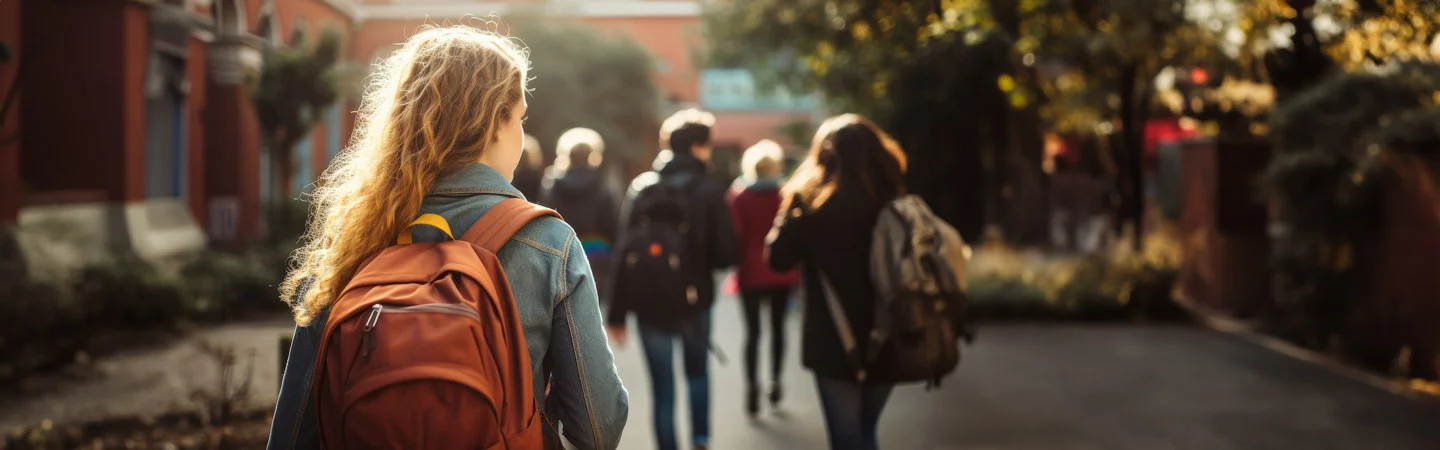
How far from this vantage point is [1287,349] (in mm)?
9883

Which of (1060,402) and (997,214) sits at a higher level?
(997,214)

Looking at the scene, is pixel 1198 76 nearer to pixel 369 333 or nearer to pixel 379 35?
pixel 369 333

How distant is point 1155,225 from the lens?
48.7 ft

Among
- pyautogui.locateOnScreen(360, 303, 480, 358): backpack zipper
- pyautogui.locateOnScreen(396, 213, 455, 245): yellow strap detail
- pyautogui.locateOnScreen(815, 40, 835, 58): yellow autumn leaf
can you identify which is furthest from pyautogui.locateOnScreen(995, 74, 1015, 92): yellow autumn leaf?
pyautogui.locateOnScreen(360, 303, 480, 358): backpack zipper

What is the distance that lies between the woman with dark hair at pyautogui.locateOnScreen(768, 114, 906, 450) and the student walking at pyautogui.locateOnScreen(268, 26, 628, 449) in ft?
6.79

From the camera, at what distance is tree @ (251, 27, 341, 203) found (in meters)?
15.2

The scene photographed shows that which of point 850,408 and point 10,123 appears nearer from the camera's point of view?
point 850,408

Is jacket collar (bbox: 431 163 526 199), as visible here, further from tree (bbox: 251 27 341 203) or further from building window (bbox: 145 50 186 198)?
building window (bbox: 145 50 186 198)

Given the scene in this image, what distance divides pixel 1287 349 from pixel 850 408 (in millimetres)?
6814

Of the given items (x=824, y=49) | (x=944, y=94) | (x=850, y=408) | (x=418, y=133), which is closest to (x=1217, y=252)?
(x=824, y=49)

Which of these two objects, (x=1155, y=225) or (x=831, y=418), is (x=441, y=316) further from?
(x=1155, y=225)

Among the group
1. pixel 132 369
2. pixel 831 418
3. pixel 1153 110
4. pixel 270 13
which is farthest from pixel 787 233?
pixel 270 13

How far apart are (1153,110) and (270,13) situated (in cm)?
1220

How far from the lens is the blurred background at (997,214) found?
702 cm
